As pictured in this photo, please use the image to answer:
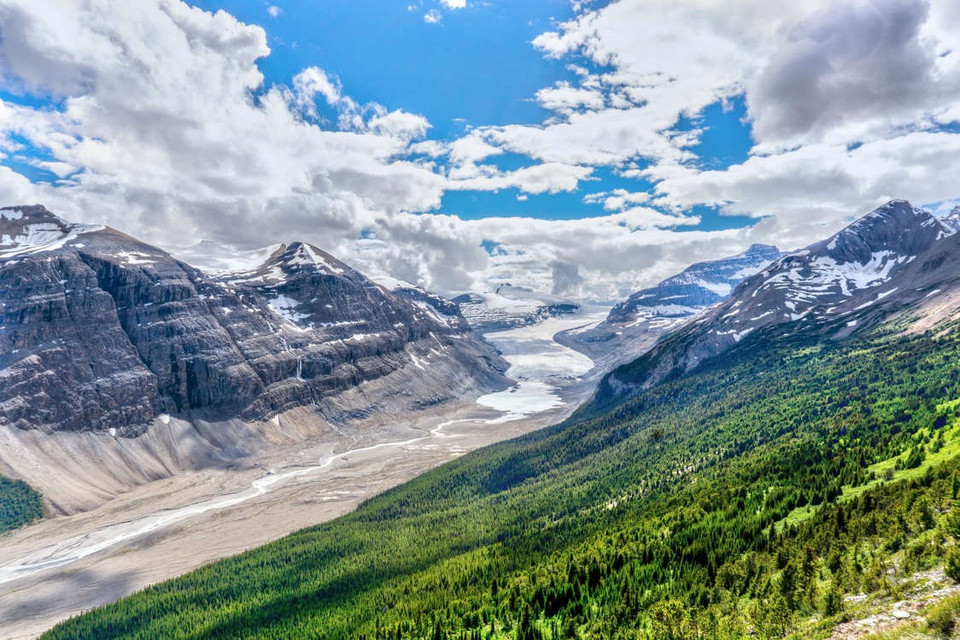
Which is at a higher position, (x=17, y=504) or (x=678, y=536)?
(x=17, y=504)

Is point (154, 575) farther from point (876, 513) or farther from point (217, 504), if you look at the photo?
point (876, 513)

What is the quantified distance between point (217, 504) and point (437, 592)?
496 ft

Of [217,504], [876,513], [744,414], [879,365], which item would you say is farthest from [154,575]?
[879,365]

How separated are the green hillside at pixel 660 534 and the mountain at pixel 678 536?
31 centimetres

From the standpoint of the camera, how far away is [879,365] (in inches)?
5418

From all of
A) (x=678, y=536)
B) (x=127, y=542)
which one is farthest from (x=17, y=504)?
(x=678, y=536)

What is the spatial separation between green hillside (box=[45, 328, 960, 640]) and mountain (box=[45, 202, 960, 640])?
1.01ft

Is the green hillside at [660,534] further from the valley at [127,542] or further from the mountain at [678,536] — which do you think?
the valley at [127,542]

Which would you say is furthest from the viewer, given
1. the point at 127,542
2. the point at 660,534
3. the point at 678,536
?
the point at 127,542

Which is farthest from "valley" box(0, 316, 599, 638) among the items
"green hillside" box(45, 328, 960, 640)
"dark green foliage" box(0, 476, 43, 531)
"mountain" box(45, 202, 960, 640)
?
"green hillside" box(45, 328, 960, 640)

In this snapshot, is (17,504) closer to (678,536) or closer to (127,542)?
(127,542)

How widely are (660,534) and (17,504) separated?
207 meters

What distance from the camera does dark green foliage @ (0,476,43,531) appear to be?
533ft

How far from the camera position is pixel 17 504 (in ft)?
552
